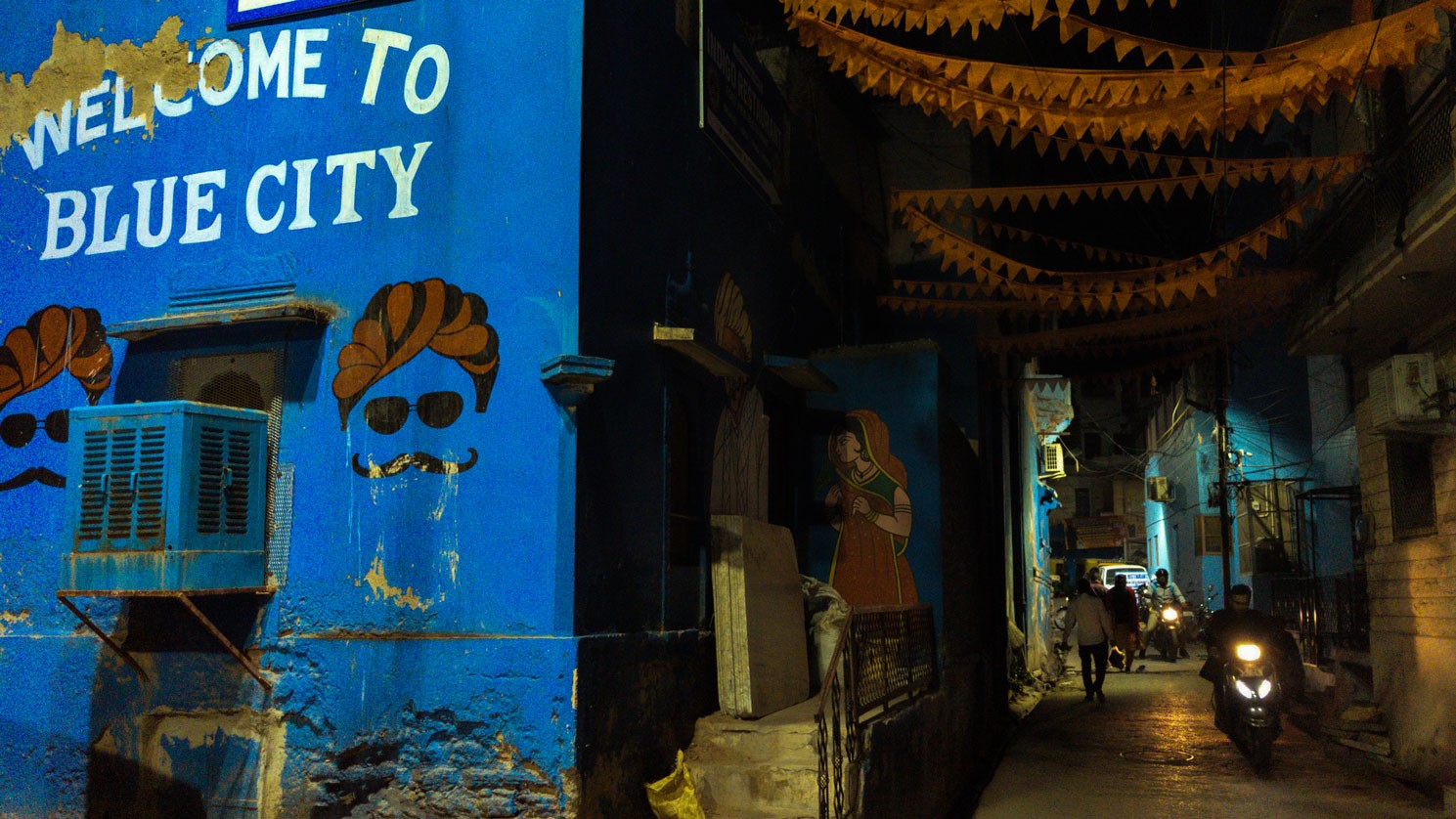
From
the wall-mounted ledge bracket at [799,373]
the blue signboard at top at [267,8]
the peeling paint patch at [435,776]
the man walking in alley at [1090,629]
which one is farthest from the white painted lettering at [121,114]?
the man walking in alley at [1090,629]

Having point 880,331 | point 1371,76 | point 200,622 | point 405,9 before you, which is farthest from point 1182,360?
point 200,622

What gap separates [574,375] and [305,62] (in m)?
3.08

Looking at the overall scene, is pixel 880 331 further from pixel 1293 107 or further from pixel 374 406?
pixel 374 406

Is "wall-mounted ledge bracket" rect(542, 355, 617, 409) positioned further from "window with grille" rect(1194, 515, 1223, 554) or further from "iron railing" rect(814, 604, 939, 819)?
"window with grille" rect(1194, 515, 1223, 554)

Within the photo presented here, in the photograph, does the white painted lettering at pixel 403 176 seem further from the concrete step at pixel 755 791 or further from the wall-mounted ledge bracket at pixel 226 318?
the concrete step at pixel 755 791

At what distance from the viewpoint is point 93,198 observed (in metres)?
8.00

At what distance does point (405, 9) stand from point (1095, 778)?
9.23 metres

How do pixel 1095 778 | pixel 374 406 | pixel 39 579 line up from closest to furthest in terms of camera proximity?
1. pixel 374 406
2. pixel 39 579
3. pixel 1095 778

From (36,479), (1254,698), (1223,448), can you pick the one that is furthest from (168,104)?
(1223,448)

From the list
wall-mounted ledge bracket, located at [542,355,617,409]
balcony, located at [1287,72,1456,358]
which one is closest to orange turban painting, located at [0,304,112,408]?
wall-mounted ledge bracket, located at [542,355,617,409]

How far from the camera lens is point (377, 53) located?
7.44 metres

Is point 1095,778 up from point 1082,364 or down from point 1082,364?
down

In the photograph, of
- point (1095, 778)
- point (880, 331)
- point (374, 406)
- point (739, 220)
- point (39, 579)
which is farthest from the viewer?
point (880, 331)

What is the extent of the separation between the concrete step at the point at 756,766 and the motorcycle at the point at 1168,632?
21148 mm
